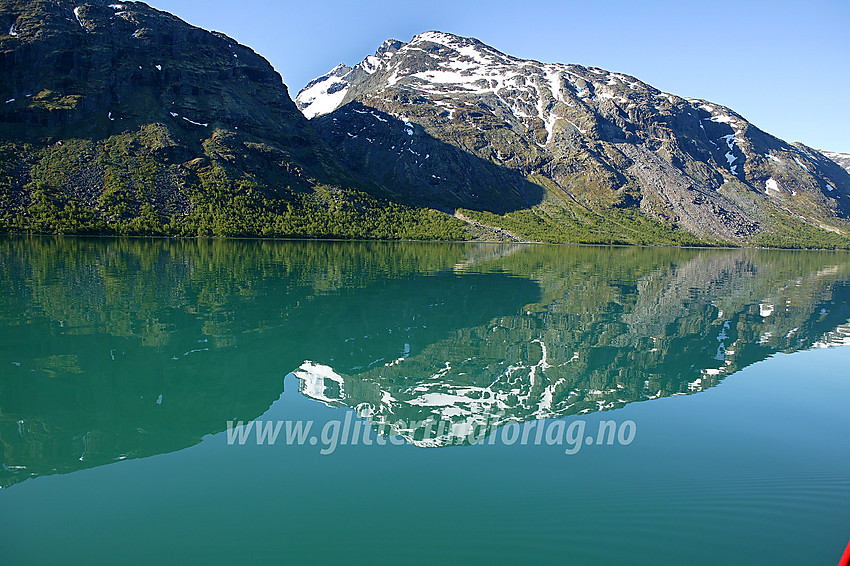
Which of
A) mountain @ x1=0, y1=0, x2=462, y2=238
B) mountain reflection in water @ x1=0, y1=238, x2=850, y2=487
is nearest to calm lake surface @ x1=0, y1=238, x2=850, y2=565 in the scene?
mountain reflection in water @ x1=0, y1=238, x2=850, y2=487

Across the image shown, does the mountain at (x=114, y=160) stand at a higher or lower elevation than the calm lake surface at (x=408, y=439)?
higher

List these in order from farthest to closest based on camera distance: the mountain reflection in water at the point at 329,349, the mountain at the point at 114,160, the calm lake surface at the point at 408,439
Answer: the mountain at the point at 114,160
the mountain reflection in water at the point at 329,349
the calm lake surface at the point at 408,439

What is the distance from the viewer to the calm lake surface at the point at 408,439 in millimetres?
10141

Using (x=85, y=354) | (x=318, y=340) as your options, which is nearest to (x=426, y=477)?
(x=318, y=340)

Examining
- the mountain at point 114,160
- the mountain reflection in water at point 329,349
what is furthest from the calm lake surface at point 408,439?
the mountain at point 114,160

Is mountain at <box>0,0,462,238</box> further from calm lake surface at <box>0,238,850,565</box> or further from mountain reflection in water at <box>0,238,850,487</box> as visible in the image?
calm lake surface at <box>0,238,850,565</box>

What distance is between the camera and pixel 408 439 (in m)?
15.3

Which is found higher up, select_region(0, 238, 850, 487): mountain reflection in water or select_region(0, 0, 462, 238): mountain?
select_region(0, 0, 462, 238): mountain

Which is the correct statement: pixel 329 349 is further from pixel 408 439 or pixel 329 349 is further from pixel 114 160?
pixel 114 160

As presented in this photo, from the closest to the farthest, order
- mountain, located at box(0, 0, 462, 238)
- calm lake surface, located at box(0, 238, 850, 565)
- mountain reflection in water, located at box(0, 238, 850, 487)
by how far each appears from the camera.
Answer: calm lake surface, located at box(0, 238, 850, 565) → mountain reflection in water, located at box(0, 238, 850, 487) → mountain, located at box(0, 0, 462, 238)

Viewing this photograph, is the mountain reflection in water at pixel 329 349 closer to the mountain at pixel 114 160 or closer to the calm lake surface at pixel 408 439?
the calm lake surface at pixel 408 439

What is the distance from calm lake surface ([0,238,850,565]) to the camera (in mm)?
10141

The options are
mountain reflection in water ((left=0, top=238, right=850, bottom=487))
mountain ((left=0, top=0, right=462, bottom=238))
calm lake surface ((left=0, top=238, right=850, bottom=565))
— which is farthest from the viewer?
mountain ((left=0, top=0, right=462, bottom=238))

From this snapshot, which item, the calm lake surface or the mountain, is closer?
the calm lake surface
